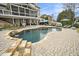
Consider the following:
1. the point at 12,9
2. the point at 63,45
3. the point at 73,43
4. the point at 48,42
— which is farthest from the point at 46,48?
the point at 12,9

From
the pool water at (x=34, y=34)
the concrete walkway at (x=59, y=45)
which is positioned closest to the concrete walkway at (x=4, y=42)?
the pool water at (x=34, y=34)

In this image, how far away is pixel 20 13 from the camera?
8.77 feet

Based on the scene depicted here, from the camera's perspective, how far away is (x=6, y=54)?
250 cm

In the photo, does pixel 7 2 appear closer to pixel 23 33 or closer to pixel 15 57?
pixel 23 33

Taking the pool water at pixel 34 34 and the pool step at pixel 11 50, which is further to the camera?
the pool water at pixel 34 34

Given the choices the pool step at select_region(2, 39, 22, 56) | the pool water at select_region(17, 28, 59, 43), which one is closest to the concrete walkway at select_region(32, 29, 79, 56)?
the pool water at select_region(17, 28, 59, 43)

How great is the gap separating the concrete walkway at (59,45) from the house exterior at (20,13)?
0.40m

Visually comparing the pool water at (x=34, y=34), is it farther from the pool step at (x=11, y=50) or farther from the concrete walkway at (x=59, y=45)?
the pool step at (x=11, y=50)

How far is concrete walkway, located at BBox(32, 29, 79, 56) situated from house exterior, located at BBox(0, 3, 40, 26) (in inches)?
15.9

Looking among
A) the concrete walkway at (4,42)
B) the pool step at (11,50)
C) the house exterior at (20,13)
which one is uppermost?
the house exterior at (20,13)

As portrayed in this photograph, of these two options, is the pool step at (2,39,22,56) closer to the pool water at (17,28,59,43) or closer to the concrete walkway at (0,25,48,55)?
the concrete walkway at (0,25,48,55)

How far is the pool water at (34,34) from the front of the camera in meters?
2.61

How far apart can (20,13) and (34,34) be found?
44cm

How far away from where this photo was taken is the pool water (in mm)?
2607
